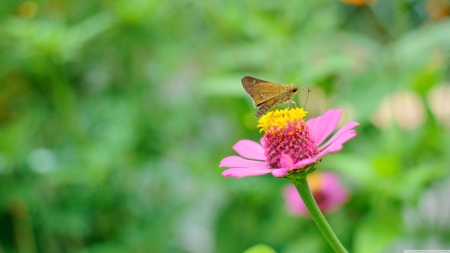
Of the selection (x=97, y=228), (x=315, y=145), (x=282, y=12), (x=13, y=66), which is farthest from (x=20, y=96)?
(x=315, y=145)

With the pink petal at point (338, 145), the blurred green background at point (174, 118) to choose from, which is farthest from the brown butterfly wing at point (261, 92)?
the blurred green background at point (174, 118)

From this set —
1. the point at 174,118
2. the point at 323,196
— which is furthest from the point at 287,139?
the point at 174,118

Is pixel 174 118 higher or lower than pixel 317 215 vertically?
higher

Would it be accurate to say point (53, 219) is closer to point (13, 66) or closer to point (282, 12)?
point (13, 66)

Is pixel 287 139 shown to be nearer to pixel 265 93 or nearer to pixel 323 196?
pixel 265 93

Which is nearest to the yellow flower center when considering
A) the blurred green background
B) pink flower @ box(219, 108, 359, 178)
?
pink flower @ box(219, 108, 359, 178)
